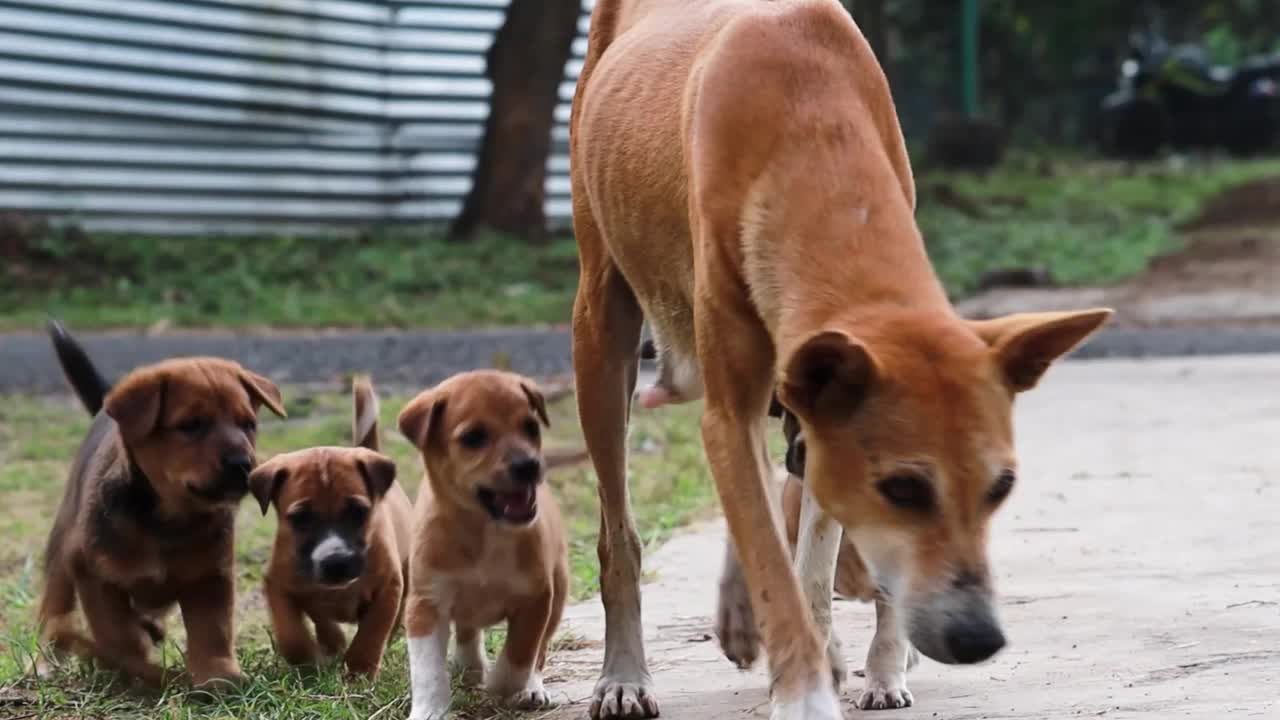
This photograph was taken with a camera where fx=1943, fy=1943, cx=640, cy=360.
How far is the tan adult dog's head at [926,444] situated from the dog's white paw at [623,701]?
106 centimetres

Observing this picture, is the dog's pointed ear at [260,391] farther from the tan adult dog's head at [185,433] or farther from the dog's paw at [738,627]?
the dog's paw at [738,627]

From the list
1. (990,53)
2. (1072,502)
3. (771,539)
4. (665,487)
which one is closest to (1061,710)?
(771,539)

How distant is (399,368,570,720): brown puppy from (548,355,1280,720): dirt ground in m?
0.24

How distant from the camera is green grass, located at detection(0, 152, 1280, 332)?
14453 millimetres

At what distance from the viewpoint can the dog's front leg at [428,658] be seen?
4848mm

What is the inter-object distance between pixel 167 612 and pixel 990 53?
33.4 m

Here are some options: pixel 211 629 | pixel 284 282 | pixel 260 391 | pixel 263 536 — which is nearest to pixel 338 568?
pixel 211 629

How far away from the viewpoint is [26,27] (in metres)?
17.0

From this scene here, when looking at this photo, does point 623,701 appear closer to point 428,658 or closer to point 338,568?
point 428,658

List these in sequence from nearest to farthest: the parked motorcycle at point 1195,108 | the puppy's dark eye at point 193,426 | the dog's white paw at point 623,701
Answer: the dog's white paw at point 623,701, the puppy's dark eye at point 193,426, the parked motorcycle at point 1195,108

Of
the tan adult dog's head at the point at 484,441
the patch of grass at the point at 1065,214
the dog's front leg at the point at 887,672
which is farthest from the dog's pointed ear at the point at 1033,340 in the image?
the patch of grass at the point at 1065,214

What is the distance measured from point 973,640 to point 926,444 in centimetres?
40

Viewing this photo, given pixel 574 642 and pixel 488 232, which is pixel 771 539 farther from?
pixel 488 232

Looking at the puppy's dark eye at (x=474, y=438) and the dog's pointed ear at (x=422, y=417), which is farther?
the dog's pointed ear at (x=422, y=417)
